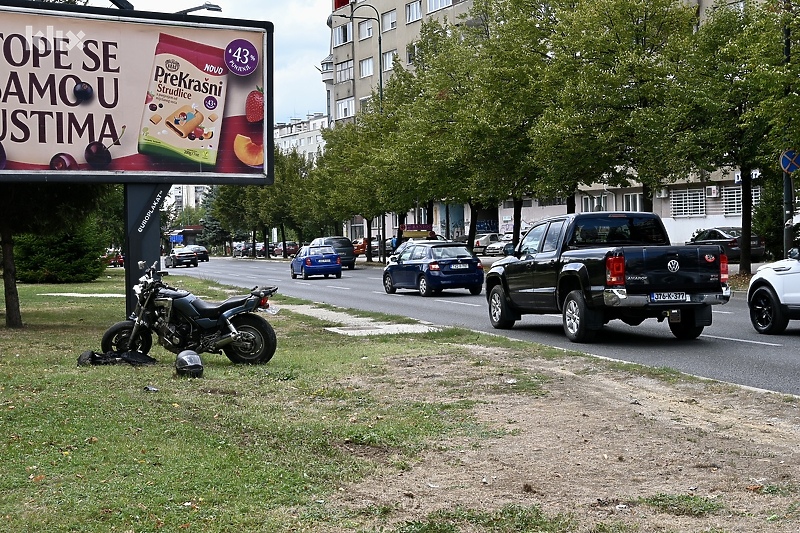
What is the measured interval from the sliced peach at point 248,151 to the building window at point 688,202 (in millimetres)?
46539

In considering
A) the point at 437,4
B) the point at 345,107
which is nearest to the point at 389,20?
the point at 437,4

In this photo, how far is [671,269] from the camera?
1472 cm

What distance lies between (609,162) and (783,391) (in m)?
23.4

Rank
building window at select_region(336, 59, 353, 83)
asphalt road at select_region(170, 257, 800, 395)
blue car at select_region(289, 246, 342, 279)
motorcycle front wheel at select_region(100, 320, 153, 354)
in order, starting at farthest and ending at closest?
building window at select_region(336, 59, 353, 83)
blue car at select_region(289, 246, 342, 279)
motorcycle front wheel at select_region(100, 320, 153, 354)
asphalt road at select_region(170, 257, 800, 395)

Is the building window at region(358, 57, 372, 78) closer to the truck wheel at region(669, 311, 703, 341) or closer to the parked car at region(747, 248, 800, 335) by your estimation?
the parked car at region(747, 248, 800, 335)

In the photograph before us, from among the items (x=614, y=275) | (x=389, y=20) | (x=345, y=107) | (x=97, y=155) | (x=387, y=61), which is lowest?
(x=614, y=275)

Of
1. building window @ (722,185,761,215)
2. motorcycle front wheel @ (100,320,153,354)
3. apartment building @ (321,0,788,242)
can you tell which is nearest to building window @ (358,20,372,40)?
apartment building @ (321,0,788,242)

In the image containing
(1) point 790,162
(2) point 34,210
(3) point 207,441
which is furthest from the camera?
(1) point 790,162

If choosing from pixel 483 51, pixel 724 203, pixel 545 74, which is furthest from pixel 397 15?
pixel 545 74

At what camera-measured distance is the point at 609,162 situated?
108 feet

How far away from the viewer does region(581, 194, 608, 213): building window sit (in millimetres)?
68812

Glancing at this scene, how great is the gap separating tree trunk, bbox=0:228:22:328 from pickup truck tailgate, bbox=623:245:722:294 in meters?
10.8

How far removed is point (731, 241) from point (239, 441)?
41.8 metres

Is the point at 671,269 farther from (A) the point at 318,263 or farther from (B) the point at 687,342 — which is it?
(A) the point at 318,263
